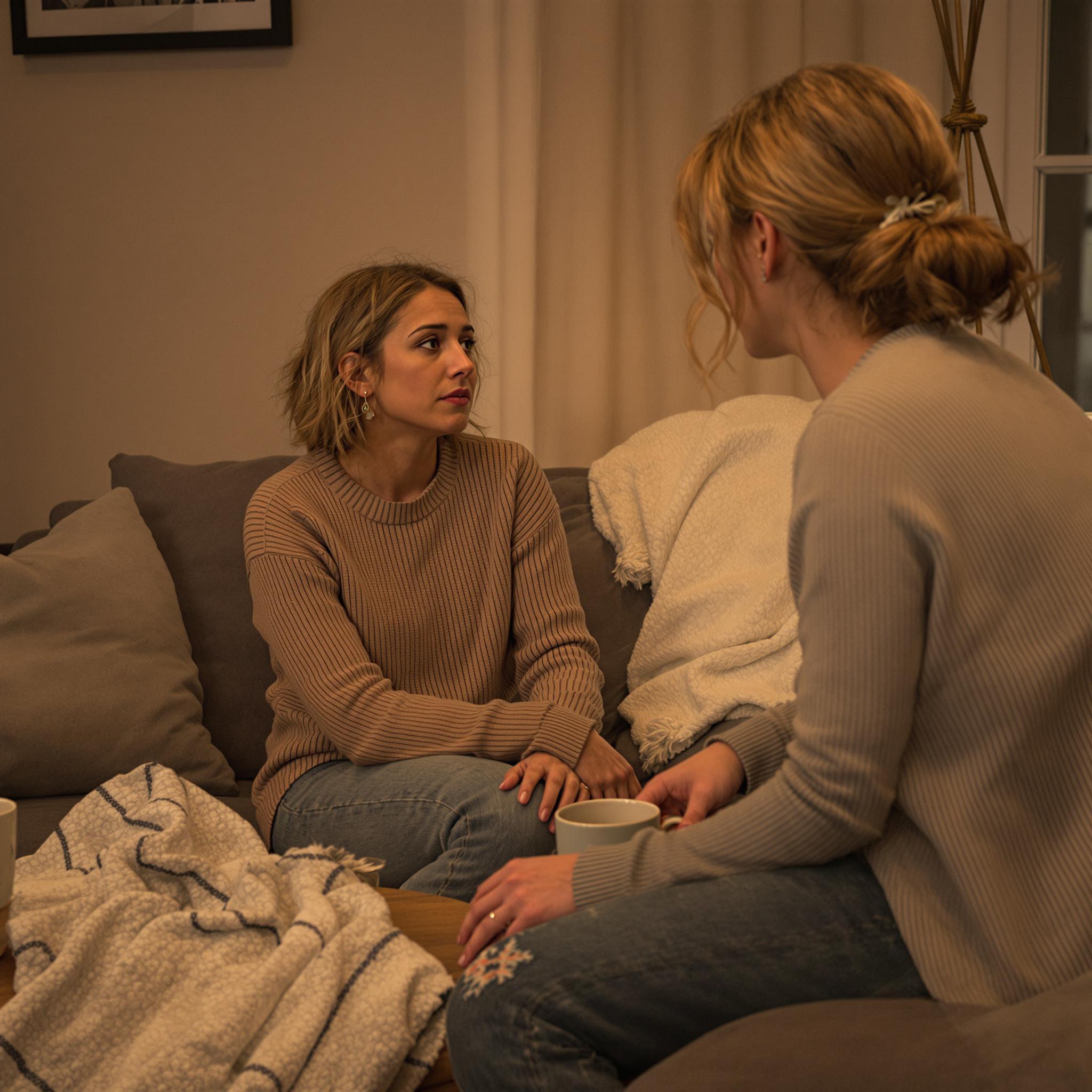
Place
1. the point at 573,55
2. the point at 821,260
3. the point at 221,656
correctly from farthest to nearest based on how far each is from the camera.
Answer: the point at 573,55 → the point at 221,656 → the point at 821,260

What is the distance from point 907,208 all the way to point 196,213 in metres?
2.12

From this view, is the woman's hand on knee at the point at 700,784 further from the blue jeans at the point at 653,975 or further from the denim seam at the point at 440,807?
the denim seam at the point at 440,807

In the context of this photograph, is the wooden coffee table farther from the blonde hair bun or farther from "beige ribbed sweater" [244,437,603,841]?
the blonde hair bun

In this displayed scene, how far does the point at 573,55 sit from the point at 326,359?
3.76 feet

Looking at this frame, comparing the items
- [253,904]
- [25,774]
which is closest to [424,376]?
[25,774]

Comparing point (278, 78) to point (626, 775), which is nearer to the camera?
point (626, 775)

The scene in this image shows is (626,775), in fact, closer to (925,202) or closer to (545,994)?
(545,994)

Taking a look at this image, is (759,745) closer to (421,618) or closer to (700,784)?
(700,784)

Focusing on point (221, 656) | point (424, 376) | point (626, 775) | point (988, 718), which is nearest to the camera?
point (988, 718)

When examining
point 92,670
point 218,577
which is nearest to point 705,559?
point 218,577

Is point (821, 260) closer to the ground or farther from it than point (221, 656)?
farther from it

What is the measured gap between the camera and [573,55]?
2.57m

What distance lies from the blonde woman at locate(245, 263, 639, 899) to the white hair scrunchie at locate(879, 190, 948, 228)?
2.93 feet

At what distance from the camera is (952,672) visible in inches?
33.9
